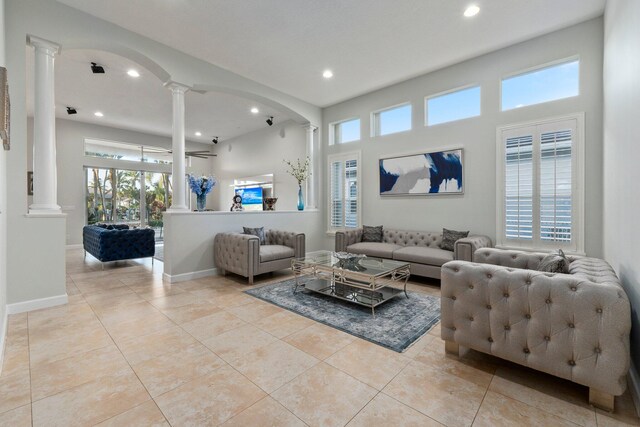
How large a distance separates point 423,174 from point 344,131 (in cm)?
227

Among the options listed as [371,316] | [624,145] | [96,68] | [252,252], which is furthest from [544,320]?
[96,68]

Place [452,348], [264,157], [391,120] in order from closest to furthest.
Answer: [452,348]
[391,120]
[264,157]

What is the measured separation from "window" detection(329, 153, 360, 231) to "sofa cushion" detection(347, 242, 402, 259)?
1.10 m

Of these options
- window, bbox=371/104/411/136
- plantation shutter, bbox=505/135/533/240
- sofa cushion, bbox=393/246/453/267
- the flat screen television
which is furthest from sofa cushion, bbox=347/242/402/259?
the flat screen television

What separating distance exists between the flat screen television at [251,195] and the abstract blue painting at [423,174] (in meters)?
4.19

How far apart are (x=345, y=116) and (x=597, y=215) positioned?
461cm

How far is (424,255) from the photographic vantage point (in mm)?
4230

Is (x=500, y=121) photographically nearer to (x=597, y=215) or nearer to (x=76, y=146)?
(x=597, y=215)

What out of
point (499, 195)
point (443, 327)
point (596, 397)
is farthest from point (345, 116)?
point (596, 397)

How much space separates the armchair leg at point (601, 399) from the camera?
1617 millimetres

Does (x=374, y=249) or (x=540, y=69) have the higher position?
(x=540, y=69)

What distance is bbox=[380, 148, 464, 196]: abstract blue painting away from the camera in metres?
4.78

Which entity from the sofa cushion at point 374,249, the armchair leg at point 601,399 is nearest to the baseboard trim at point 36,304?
the sofa cushion at point 374,249

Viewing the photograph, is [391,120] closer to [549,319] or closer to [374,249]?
[374,249]
